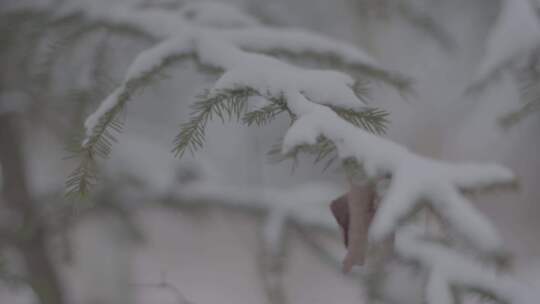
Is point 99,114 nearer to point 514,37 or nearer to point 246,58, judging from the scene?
point 246,58

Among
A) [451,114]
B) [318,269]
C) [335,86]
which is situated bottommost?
[335,86]

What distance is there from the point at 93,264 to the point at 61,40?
202 cm

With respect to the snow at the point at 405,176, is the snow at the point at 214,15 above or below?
above

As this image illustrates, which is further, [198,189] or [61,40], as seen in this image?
[198,189]

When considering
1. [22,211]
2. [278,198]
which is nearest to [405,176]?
[278,198]

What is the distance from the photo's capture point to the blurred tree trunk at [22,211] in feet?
4.68

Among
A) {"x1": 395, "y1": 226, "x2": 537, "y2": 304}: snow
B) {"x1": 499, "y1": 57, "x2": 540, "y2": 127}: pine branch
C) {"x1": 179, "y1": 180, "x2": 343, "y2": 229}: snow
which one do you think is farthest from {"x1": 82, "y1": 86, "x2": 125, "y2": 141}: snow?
{"x1": 179, "y1": 180, "x2": 343, "y2": 229}: snow

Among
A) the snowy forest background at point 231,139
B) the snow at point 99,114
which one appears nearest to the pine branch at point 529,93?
the snowy forest background at point 231,139

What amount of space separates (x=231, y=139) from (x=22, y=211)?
1.32 metres

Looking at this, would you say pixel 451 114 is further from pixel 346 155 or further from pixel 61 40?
pixel 346 155

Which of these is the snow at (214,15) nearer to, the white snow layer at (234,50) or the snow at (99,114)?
the white snow layer at (234,50)

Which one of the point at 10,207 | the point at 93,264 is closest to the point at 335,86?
the point at 10,207

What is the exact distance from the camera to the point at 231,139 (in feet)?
8.86

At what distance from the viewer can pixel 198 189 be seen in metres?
1.62
